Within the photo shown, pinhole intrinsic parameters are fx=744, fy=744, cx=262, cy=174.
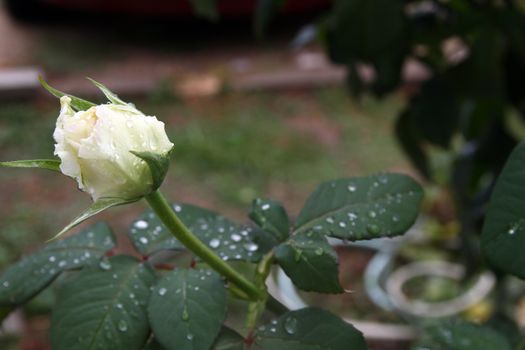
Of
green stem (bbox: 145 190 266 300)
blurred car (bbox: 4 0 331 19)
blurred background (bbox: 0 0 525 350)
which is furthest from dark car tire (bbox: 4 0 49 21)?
green stem (bbox: 145 190 266 300)

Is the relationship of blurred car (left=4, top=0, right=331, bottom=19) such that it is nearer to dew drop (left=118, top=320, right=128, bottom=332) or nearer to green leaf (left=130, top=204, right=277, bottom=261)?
green leaf (left=130, top=204, right=277, bottom=261)

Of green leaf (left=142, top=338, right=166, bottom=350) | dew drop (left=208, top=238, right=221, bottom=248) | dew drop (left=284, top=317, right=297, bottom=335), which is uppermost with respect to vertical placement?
dew drop (left=208, top=238, right=221, bottom=248)

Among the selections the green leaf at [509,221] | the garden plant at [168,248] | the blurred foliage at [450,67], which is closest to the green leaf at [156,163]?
the garden plant at [168,248]

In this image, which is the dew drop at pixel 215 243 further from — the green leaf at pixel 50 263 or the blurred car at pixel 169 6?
the blurred car at pixel 169 6

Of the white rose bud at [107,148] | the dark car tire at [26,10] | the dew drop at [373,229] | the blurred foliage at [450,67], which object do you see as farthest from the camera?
the dark car tire at [26,10]

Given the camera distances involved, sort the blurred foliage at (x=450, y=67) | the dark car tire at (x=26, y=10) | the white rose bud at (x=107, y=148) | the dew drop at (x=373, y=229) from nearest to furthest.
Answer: the white rose bud at (x=107, y=148), the dew drop at (x=373, y=229), the blurred foliage at (x=450, y=67), the dark car tire at (x=26, y=10)

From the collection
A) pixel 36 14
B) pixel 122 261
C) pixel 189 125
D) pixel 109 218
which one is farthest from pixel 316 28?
pixel 36 14
